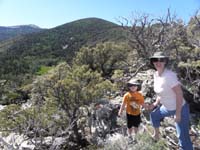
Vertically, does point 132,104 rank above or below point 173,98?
below

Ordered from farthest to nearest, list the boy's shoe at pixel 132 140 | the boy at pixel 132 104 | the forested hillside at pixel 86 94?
the forested hillside at pixel 86 94
the boy at pixel 132 104
the boy's shoe at pixel 132 140

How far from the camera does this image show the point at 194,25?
71.3ft

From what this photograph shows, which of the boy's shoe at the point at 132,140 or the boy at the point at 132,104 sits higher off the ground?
the boy at the point at 132,104

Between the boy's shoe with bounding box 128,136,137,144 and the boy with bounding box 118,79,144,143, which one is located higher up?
the boy with bounding box 118,79,144,143

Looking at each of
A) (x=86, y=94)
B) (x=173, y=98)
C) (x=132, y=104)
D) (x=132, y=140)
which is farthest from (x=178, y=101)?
(x=86, y=94)

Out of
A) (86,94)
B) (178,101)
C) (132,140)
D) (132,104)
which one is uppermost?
(178,101)

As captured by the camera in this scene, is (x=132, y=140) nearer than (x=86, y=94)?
Yes

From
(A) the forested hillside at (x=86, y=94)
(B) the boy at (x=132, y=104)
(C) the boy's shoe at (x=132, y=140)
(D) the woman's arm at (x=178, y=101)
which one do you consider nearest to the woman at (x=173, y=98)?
(D) the woman's arm at (x=178, y=101)

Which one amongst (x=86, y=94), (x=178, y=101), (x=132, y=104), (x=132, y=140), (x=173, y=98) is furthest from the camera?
(x=86, y=94)

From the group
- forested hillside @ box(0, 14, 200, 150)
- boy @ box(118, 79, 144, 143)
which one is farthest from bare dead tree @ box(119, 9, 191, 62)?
boy @ box(118, 79, 144, 143)

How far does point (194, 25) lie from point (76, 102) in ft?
31.0

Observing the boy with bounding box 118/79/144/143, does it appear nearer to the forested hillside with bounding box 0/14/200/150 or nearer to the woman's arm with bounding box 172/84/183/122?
the woman's arm with bounding box 172/84/183/122

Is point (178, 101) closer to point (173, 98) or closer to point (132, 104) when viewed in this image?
point (173, 98)

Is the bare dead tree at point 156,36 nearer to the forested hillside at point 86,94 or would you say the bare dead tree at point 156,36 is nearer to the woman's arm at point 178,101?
the forested hillside at point 86,94
